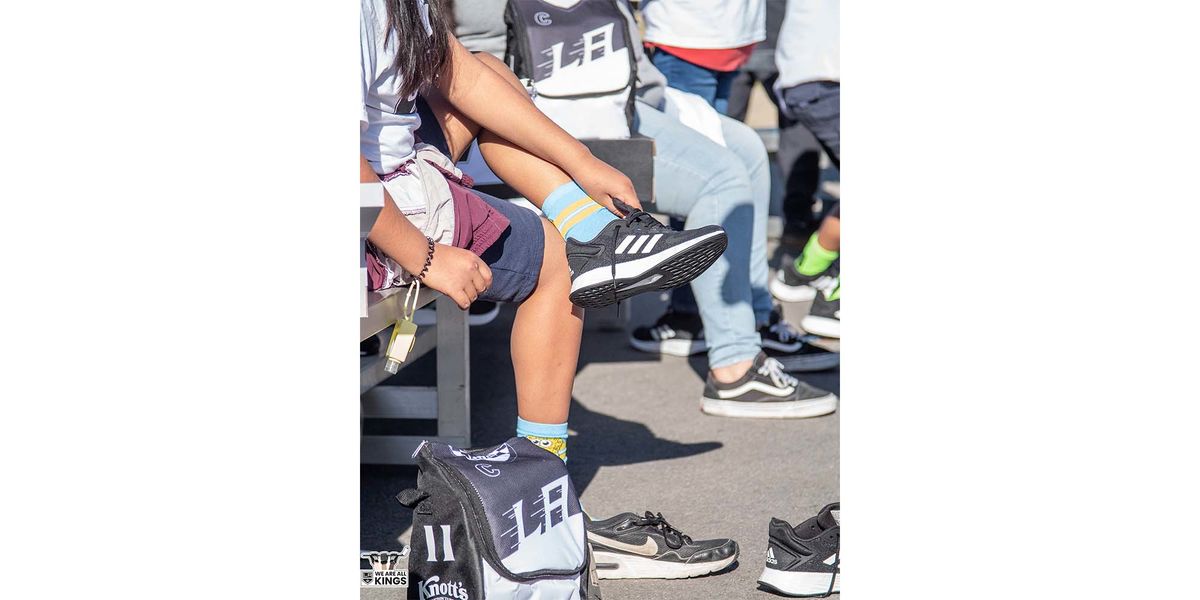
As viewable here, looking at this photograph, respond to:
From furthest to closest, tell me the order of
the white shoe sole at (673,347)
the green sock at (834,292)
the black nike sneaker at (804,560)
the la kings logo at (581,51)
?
the green sock at (834,292) → the white shoe sole at (673,347) → the la kings logo at (581,51) → the black nike sneaker at (804,560)

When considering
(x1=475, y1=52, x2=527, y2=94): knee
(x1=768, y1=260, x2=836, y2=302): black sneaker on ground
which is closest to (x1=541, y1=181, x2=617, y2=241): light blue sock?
(x1=475, y1=52, x2=527, y2=94): knee

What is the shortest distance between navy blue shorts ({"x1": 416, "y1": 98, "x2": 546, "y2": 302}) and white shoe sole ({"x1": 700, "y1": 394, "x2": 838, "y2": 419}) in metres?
1.17

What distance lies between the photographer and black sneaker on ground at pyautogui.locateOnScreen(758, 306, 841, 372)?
4.06m

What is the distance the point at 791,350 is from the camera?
162 inches

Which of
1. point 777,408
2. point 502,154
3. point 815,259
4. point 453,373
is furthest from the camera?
point 815,259

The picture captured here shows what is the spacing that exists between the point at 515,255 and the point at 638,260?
26cm

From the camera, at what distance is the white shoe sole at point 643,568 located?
2.39 meters

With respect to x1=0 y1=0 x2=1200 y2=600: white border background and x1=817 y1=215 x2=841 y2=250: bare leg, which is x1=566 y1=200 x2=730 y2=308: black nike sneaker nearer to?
x1=0 y1=0 x2=1200 y2=600: white border background

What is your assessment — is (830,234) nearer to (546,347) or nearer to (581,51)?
(581,51)

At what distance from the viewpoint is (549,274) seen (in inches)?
97.7

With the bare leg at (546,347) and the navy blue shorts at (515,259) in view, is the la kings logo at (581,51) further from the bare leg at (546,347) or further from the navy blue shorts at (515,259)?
the bare leg at (546,347)
